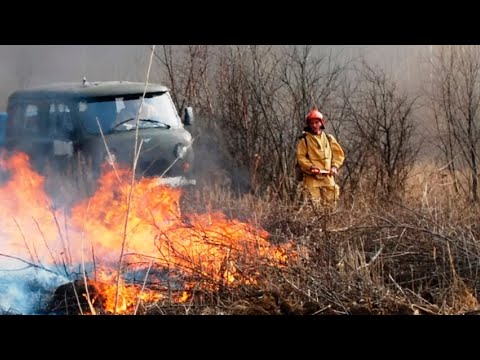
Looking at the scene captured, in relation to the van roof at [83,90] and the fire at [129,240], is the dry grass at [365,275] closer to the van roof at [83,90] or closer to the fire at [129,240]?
the fire at [129,240]

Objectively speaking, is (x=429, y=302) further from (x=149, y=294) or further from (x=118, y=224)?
(x=118, y=224)

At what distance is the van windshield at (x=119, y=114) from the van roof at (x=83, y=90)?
84 mm

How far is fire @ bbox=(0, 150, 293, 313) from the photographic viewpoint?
577cm

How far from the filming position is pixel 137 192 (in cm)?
775

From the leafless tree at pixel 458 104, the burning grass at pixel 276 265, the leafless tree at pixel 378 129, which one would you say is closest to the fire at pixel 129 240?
the burning grass at pixel 276 265

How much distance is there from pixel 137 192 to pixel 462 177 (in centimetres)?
585

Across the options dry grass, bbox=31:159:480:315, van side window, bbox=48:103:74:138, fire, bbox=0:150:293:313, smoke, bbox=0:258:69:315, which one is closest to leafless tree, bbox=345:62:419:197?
fire, bbox=0:150:293:313

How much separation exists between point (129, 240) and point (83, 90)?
3024 millimetres

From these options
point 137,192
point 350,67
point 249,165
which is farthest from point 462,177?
point 137,192

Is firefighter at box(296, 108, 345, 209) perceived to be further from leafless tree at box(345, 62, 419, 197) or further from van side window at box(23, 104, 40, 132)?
van side window at box(23, 104, 40, 132)

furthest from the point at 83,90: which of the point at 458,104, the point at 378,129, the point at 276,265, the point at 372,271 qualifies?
the point at 458,104

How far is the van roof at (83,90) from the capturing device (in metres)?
8.78

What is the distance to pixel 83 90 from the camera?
8.82 m

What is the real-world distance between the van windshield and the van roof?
84mm
